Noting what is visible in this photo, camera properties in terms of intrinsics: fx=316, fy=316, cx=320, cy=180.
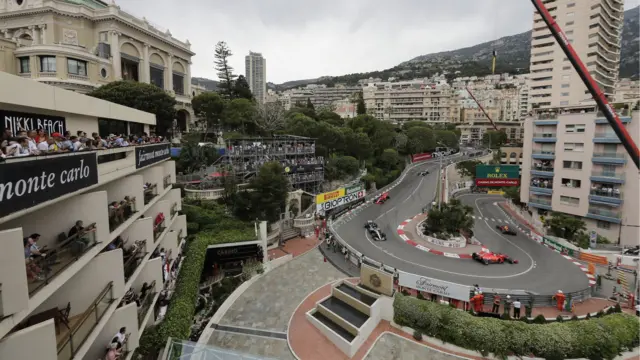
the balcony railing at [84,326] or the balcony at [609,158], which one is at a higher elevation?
the balcony at [609,158]

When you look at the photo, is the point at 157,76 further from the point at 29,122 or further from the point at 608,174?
the point at 608,174

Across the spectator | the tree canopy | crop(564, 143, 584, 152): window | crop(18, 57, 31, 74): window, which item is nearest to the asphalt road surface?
the spectator

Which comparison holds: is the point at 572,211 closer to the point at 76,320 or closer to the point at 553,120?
the point at 553,120

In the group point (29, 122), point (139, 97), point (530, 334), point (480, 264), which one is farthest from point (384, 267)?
point (139, 97)

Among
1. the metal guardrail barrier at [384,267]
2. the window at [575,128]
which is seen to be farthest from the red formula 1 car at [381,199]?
the window at [575,128]

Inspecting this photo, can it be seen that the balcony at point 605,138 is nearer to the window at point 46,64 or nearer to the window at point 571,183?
the window at point 571,183

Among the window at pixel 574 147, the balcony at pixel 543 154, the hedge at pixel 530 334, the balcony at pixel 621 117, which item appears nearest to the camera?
the hedge at pixel 530 334

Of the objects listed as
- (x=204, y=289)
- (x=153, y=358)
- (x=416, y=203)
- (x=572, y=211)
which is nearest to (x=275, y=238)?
(x=204, y=289)
